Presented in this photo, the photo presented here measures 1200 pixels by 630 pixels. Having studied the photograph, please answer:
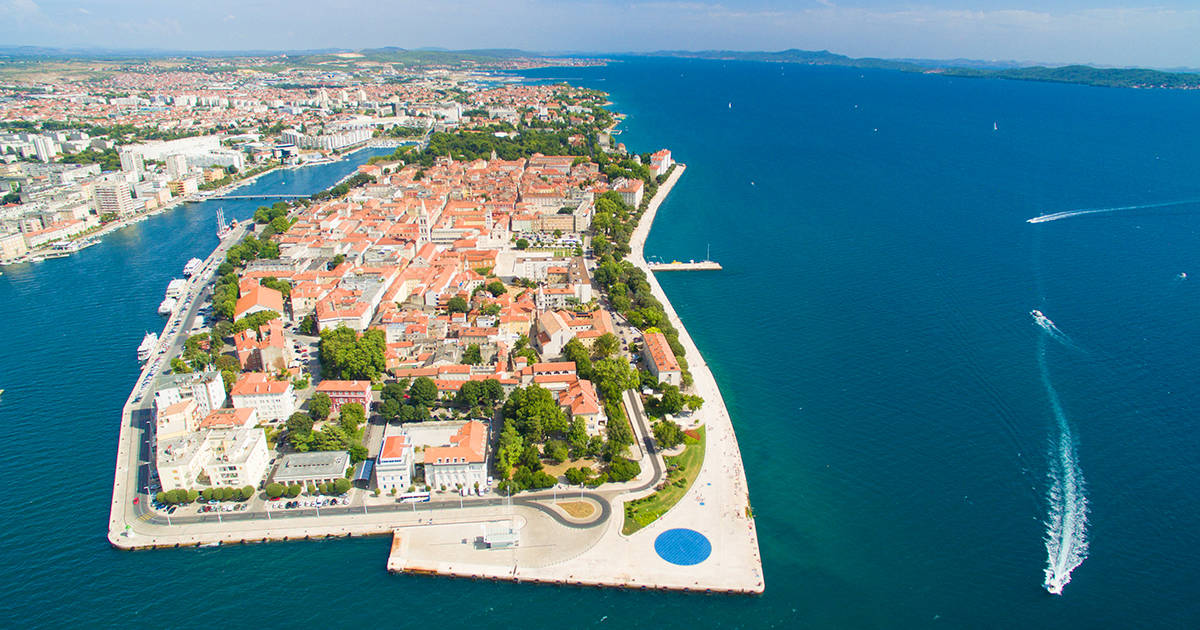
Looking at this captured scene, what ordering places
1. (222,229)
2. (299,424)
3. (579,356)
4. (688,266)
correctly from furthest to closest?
(222,229)
(688,266)
(579,356)
(299,424)

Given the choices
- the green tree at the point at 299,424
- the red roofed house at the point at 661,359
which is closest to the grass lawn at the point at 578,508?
the red roofed house at the point at 661,359

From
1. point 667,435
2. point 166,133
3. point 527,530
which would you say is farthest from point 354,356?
point 166,133

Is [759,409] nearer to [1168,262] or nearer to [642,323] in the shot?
[642,323]

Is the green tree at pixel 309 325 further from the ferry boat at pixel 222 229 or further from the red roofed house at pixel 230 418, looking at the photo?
the ferry boat at pixel 222 229

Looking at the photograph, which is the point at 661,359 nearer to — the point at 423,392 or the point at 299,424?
the point at 423,392

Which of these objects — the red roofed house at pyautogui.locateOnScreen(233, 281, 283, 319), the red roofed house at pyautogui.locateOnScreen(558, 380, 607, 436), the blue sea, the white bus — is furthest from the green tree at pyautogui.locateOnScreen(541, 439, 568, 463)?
the red roofed house at pyautogui.locateOnScreen(233, 281, 283, 319)

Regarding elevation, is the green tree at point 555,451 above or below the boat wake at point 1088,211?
below

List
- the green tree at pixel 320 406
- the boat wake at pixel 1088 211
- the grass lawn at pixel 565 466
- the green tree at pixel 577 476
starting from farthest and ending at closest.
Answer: the boat wake at pixel 1088 211 → the green tree at pixel 320 406 → the grass lawn at pixel 565 466 → the green tree at pixel 577 476

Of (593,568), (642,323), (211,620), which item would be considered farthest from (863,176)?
(211,620)
